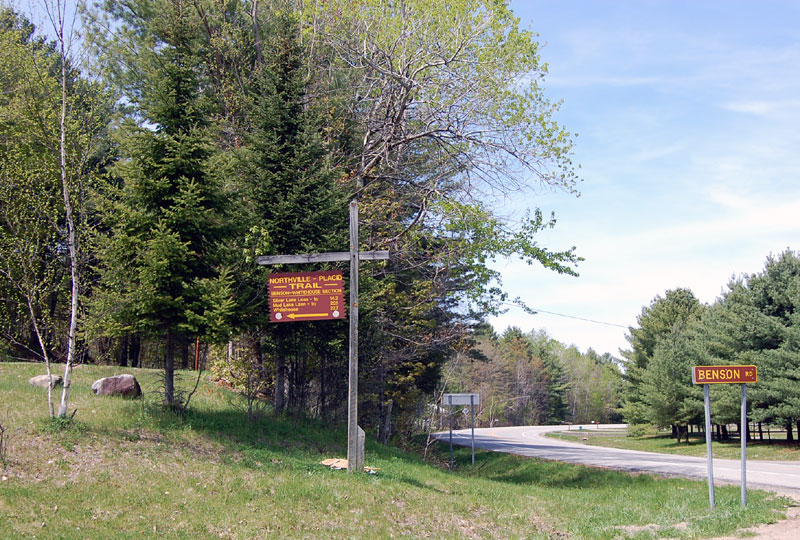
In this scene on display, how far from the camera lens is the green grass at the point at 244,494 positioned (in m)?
8.80

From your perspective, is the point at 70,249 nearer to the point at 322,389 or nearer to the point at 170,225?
the point at 170,225

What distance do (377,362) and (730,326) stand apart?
19.9 m

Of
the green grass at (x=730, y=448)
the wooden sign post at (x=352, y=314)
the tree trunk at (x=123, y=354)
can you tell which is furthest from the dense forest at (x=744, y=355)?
the tree trunk at (x=123, y=354)

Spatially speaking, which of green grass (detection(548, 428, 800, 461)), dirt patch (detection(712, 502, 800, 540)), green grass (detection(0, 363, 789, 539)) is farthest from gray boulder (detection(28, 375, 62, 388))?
green grass (detection(548, 428, 800, 461))

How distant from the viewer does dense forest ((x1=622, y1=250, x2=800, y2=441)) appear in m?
28.2

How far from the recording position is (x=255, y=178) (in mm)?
17172

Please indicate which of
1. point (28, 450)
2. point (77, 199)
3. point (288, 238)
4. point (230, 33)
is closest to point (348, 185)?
point (288, 238)

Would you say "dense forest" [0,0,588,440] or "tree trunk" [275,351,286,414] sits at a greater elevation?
"dense forest" [0,0,588,440]

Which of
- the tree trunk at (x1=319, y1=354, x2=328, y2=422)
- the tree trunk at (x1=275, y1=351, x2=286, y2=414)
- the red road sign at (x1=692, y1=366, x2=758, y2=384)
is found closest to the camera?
the red road sign at (x1=692, y1=366, x2=758, y2=384)

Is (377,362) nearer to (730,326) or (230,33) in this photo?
(230,33)

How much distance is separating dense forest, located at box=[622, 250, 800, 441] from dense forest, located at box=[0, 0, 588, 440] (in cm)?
1445

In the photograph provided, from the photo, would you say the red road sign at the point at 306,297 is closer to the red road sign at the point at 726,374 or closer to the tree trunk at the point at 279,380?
the tree trunk at the point at 279,380

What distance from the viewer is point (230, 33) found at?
22.5m

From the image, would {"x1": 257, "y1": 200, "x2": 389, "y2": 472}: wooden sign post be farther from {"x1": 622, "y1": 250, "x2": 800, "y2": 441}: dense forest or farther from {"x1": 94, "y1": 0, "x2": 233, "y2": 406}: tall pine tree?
{"x1": 622, "y1": 250, "x2": 800, "y2": 441}: dense forest
